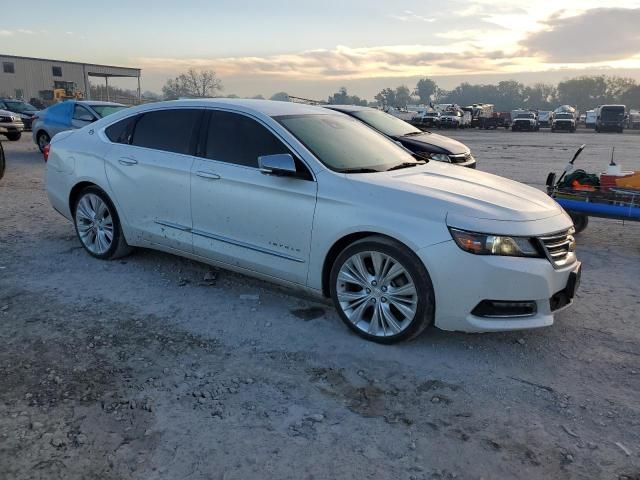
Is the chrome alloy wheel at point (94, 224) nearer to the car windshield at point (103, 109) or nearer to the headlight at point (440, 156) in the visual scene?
the headlight at point (440, 156)

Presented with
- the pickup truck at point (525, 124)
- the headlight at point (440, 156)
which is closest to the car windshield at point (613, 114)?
the pickup truck at point (525, 124)

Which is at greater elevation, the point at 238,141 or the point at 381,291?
the point at 238,141

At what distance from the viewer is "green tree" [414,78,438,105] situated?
184m

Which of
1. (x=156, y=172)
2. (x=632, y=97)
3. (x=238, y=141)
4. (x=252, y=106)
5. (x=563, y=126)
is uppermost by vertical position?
(x=632, y=97)

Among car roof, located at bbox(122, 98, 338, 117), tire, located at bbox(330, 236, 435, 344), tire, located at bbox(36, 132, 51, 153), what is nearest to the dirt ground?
tire, located at bbox(330, 236, 435, 344)

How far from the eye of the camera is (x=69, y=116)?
44.9 feet

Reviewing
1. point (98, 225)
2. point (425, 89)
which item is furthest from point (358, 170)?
point (425, 89)

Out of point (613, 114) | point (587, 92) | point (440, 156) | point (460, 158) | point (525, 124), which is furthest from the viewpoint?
point (587, 92)

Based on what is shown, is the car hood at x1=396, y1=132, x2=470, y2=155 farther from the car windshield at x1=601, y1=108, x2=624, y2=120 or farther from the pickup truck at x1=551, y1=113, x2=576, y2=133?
the car windshield at x1=601, y1=108, x2=624, y2=120

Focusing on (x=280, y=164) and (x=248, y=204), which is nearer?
(x=280, y=164)

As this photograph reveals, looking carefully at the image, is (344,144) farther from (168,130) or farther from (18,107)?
(18,107)

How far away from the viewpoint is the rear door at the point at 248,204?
13.8 ft

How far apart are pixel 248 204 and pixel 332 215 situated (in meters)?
0.79

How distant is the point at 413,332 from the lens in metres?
3.84
